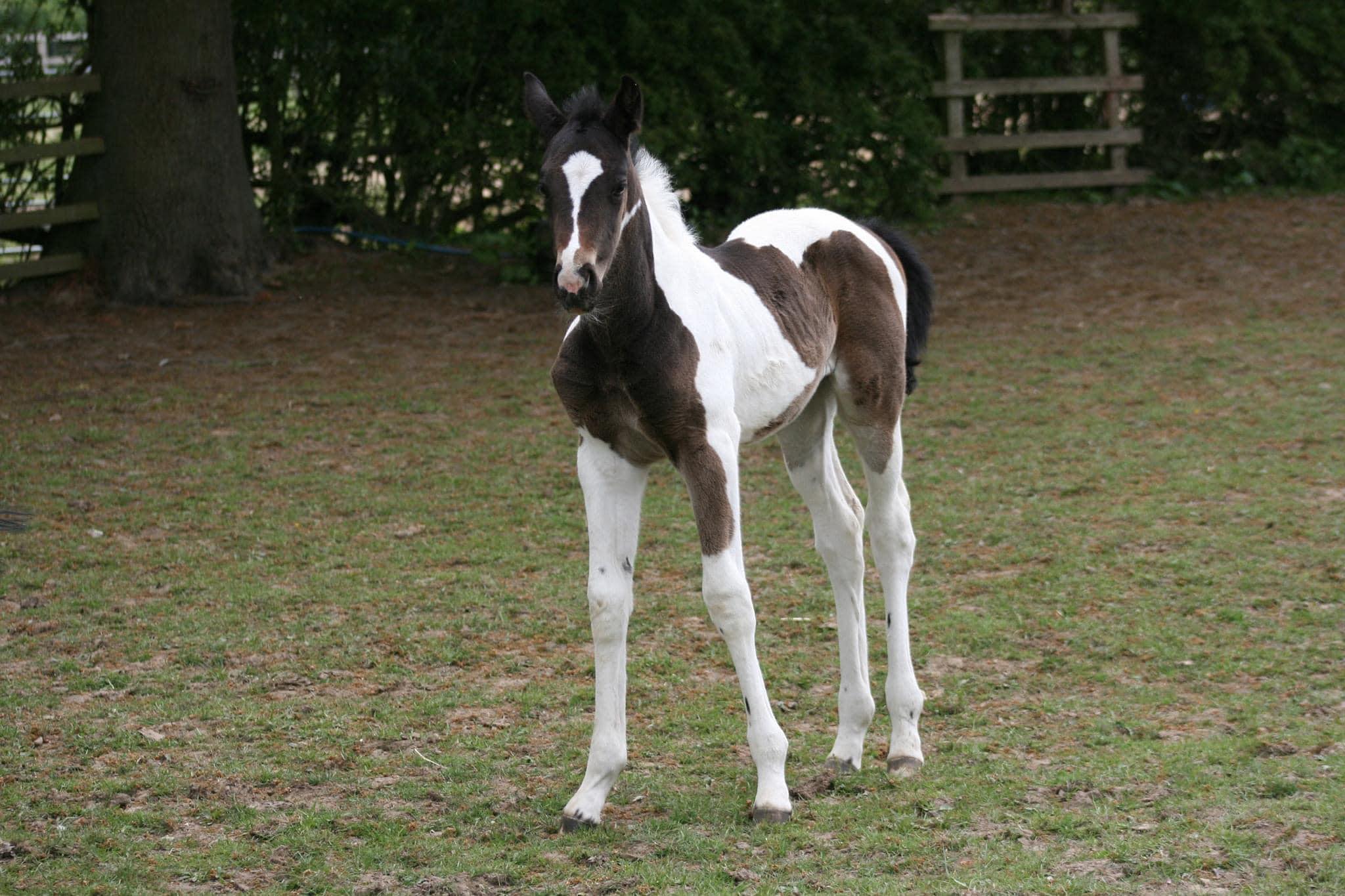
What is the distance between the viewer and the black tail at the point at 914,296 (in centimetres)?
518

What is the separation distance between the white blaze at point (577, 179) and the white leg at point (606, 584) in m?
0.70

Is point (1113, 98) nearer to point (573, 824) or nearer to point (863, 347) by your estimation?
point (863, 347)

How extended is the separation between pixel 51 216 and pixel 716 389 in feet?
29.2

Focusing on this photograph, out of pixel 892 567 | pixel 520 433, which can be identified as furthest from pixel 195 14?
pixel 892 567

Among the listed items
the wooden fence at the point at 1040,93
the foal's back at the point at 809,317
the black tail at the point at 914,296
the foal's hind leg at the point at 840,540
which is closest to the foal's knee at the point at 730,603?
the foal's back at the point at 809,317

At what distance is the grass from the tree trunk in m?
0.86

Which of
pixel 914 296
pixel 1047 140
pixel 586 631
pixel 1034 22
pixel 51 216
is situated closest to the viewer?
pixel 914 296

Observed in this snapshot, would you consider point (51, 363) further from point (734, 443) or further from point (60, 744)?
point (734, 443)

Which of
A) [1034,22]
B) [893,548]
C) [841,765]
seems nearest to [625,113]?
[893,548]

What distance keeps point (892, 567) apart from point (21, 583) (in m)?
3.83

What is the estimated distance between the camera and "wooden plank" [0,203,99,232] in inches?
444

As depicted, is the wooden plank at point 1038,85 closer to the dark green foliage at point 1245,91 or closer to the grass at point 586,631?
the dark green foliage at point 1245,91

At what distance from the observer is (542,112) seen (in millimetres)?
3980

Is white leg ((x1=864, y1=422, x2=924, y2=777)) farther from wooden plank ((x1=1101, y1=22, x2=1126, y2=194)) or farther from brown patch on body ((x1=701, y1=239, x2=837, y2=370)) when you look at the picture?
wooden plank ((x1=1101, y1=22, x2=1126, y2=194))
